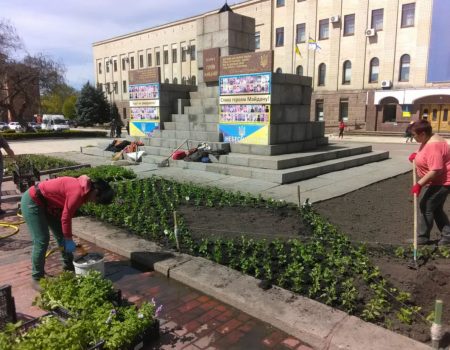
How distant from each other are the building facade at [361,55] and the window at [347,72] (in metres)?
0.09

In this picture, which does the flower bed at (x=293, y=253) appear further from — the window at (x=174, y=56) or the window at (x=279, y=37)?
the window at (x=174, y=56)

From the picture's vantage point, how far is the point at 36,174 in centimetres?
822

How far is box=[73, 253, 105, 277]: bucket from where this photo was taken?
396 cm

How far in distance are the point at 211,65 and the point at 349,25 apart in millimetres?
25293

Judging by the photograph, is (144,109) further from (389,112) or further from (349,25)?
(349,25)

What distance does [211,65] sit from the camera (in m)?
15.4

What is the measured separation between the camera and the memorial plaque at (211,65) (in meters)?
15.2

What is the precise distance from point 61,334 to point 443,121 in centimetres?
3532

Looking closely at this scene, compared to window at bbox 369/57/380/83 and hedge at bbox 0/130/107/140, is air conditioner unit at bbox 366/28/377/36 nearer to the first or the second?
window at bbox 369/57/380/83

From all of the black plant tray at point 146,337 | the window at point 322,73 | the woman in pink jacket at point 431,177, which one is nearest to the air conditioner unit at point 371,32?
the window at point 322,73

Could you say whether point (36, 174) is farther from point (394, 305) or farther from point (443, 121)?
point (443, 121)

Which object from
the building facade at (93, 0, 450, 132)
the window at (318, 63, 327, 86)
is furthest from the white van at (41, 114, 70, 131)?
the window at (318, 63, 327, 86)

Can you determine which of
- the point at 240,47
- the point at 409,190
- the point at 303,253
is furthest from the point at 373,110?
the point at 303,253

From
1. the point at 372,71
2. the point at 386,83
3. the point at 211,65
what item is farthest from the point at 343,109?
the point at 211,65
